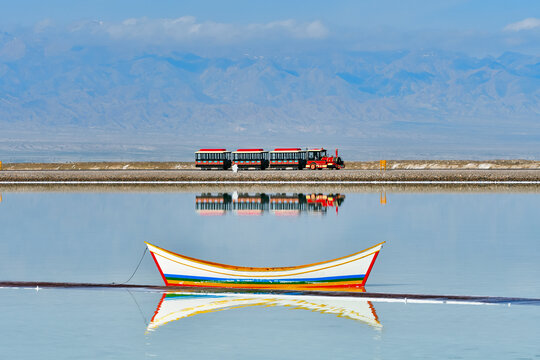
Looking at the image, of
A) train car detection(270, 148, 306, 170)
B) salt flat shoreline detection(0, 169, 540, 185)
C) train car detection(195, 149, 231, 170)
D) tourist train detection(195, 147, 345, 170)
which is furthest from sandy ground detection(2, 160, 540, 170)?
salt flat shoreline detection(0, 169, 540, 185)

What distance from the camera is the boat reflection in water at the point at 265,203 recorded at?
6812cm

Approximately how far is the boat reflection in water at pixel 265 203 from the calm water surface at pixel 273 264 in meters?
0.51

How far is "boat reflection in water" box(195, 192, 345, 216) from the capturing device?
68125 millimetres

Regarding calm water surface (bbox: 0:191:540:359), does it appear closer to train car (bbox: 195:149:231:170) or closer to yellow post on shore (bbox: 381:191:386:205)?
yellow post on shore (bbox: 381:191:386:205)

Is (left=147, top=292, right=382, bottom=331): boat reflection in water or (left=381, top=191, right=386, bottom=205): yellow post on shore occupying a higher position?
(left=381, top=191, right=386, bottom=205): yellow post on shore

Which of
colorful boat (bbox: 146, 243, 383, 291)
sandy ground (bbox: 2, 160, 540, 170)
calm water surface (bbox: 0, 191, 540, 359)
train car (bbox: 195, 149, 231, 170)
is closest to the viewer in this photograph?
calm water surface (bbox: 0, 191, 540, 359)

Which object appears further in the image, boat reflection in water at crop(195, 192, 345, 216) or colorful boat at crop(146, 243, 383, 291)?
boat reflection in water at crop(195, 192, 345, 216)

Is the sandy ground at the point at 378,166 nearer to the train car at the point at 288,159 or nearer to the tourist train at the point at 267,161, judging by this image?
the tourist train at the point at 267,161

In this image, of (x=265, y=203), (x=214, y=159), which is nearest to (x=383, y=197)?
(x=265, y=203)

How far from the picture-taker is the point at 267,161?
133 meters

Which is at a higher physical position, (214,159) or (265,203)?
(214,159)

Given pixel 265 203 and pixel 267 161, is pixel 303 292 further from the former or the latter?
pixel 267 161

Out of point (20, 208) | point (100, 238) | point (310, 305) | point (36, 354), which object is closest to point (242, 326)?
point (310, 305)

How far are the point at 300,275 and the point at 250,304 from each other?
79.9 inches
